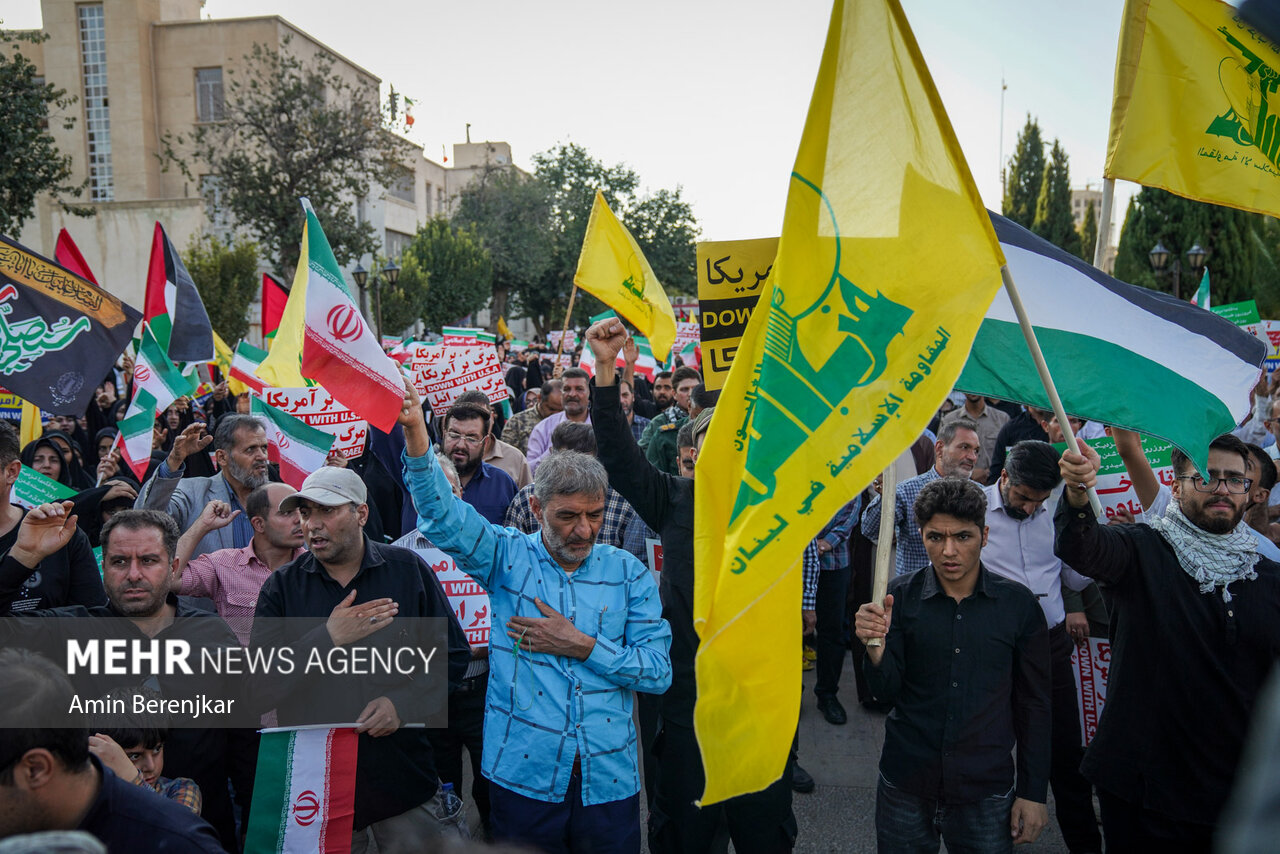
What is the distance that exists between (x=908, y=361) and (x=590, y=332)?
1.34 metres

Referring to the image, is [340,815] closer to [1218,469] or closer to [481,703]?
[481,703]

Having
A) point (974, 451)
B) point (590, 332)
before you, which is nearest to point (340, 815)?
point (590, 332)

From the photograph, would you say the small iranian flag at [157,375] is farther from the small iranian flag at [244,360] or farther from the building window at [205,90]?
Result: the building window at [205,90]

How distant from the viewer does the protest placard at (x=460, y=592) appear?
4.70m

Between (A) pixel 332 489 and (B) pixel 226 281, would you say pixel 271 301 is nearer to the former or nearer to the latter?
(A) pixel 332 489

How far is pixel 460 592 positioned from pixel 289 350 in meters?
1.74

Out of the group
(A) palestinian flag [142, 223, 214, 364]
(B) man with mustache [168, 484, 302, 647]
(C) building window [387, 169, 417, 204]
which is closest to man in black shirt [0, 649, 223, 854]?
(B) man with mustache [168, 484, 302, 647]

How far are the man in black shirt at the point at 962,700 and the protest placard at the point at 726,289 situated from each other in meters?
1.95

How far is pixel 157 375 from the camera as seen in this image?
22.5ft

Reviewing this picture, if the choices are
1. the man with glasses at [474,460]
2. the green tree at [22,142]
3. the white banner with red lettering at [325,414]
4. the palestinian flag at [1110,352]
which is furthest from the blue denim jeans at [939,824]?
the green tree at [22,142]

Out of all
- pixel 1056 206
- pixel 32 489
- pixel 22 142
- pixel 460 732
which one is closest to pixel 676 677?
pixel 460 732

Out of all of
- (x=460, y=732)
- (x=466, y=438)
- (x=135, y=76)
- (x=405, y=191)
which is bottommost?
(x=460, y=732)

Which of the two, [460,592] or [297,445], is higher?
[297,445]

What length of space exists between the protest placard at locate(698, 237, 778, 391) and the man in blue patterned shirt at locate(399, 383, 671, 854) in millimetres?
2048
